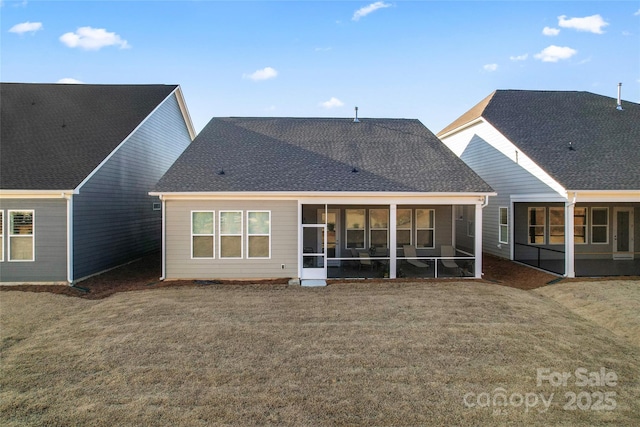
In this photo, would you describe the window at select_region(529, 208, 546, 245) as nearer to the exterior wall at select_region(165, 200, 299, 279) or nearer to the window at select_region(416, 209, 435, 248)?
the window at select_region(416, 209, 435, 248)

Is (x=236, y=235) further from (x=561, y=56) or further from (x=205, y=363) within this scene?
(x=561, y=56)

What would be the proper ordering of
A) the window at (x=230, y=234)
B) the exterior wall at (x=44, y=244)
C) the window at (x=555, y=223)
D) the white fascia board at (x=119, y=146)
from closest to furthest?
the exterior wall at (x=44, y=244), the white fascia board at (x=119, y=146), the window at (x=230, y=234), the window at (x=555, y=223)

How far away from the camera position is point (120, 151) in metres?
15.2

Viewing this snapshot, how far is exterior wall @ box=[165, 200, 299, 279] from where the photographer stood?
41.1 ft

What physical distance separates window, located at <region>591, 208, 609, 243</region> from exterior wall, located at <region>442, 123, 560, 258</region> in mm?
3830

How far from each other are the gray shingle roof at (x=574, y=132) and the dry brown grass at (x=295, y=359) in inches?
225

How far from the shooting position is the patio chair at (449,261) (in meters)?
13.6

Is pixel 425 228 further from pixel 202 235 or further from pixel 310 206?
pixel 202 235

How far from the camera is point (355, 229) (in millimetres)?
15250

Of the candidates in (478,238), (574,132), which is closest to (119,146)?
(478,238)

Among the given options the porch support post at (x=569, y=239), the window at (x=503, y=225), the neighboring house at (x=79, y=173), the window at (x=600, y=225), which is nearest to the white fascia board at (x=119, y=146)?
the neighboring house at (x=79, y=173)

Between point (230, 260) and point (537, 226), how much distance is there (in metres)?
12.9

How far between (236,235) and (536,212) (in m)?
12.7

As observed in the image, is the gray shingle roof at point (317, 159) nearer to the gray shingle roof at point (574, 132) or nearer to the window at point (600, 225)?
the gray shingle roof at point (574, 132)
